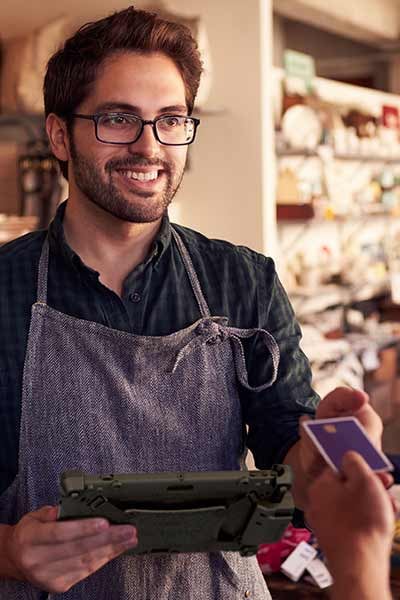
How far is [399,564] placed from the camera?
2.31 m

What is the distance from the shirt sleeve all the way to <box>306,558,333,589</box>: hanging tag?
1.54ft

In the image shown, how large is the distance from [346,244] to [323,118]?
1.45m

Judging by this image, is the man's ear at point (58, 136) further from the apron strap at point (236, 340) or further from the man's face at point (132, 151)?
the apron strap at point (236, 340)

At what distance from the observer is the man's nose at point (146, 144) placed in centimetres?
181

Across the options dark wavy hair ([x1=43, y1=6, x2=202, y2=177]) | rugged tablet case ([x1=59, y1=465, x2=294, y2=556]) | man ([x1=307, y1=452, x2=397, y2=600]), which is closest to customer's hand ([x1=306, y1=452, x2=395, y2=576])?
man ([x1=307, y1=452, x2=397, y2=600])

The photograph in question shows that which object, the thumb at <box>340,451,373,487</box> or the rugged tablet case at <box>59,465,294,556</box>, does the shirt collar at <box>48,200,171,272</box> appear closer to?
the rugged tablet case at <box>59,465,294,556</box>

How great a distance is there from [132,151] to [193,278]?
1.03 feet

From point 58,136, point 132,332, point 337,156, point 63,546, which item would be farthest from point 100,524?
point 337,156

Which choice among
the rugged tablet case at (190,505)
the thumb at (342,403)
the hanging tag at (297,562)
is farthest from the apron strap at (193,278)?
the hanging tag at (297,562)

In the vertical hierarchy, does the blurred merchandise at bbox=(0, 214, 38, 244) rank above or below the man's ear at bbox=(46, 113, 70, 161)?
below

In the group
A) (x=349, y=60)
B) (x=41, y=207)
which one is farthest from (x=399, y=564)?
(x=349, y=60)

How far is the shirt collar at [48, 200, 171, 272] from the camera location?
1.90m

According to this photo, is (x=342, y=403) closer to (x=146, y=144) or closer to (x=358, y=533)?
(x=358, y=533)

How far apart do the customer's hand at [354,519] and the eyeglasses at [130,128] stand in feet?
2.83
